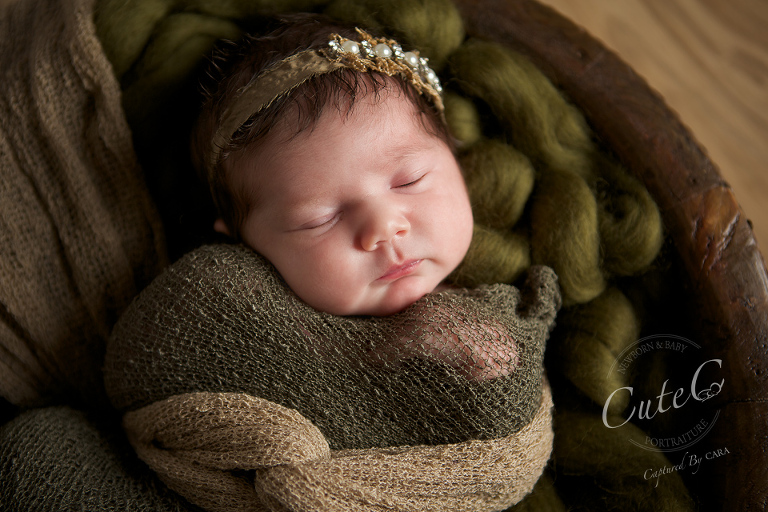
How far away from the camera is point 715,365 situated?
92 centimetres

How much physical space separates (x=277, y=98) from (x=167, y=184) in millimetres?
338

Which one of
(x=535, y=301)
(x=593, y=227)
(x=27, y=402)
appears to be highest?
(x=593, y=227)

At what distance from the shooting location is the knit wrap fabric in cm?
79

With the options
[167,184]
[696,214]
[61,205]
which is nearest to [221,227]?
[167,184]

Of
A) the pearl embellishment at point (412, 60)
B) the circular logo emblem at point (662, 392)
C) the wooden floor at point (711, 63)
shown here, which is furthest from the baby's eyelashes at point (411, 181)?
the wooden floor at point (711, 63)

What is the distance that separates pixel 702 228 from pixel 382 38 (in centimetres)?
61

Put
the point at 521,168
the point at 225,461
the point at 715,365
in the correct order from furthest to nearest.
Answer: the point at 521,168
the point at 715,365
the point at 225,461

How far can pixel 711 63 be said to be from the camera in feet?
5.44

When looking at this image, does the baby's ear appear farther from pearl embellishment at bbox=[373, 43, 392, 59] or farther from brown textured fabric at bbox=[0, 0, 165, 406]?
pearl embellishment at bbox=[373, 43, 392, 59]

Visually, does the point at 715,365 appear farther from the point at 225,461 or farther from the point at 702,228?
the point at 225,461

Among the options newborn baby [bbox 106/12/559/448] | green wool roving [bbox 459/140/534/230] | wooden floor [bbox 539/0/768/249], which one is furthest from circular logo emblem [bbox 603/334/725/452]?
wooden floor [bbox 539/0/768/249]

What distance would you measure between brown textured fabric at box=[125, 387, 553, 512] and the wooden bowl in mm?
331

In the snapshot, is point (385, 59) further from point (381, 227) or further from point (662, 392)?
point (662, 392)

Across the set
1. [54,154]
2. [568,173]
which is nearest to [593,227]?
[568,173]
